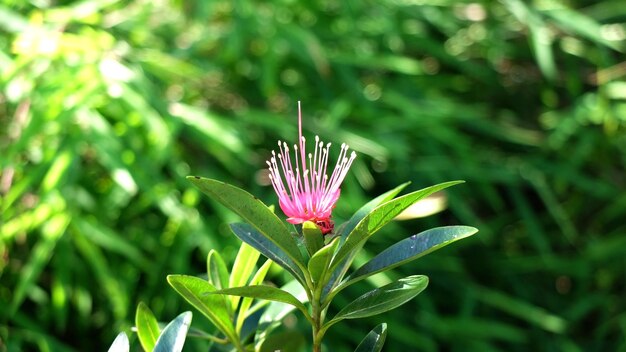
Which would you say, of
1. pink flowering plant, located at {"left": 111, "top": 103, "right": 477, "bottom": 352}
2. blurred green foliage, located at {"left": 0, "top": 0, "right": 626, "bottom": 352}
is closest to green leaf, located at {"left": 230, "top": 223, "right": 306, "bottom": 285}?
pink flowering plant, located at {"left": 111, "top": 103, "right": 477, "bottom": 352}

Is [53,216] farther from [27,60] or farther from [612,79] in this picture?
[612,79]

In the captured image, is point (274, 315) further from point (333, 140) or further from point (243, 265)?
point (333, 140)

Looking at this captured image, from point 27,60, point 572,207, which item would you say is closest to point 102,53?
point 27,60

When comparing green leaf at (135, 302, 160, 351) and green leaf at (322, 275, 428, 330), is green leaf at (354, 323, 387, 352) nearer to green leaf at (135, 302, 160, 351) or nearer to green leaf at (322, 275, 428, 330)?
green leaf at (322, 275, 428, 330)

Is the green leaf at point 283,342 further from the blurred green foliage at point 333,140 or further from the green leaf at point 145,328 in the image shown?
the blurred green foliage at point 333,140

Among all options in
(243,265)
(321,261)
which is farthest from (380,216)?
(243,265)

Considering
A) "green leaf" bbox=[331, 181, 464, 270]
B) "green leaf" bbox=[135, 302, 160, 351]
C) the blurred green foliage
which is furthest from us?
the blurred green foliage
